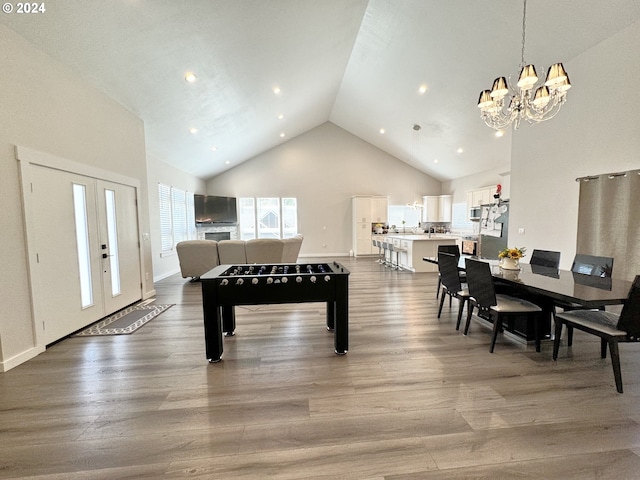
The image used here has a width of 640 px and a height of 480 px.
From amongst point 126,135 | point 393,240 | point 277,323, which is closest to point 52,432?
point 277,323

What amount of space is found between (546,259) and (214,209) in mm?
8585

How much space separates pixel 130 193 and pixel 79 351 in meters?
2.65

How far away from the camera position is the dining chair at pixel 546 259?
3.64 m

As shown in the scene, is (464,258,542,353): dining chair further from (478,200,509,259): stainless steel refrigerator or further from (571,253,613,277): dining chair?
(478,200,509,259): stainless steel refrigerator

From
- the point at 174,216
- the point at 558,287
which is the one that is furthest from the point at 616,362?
the point at 174,216

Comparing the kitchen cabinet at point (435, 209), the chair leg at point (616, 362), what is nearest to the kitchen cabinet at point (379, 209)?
the kitchen cabinet at point (435, 209)

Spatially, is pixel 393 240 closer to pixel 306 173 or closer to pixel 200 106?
pixel 306 173

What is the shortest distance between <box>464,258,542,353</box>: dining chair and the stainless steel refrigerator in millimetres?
4065

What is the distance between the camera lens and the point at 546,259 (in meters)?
3.79

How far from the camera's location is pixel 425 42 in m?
4.84

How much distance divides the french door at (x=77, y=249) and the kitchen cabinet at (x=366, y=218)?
7.13 metres

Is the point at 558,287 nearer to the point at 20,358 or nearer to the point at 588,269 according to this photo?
the point at 588,269

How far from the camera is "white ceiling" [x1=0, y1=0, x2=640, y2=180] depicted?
318 centimetres

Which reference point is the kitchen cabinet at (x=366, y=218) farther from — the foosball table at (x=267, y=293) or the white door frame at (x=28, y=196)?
the white door frame at (x=28, y=196)
